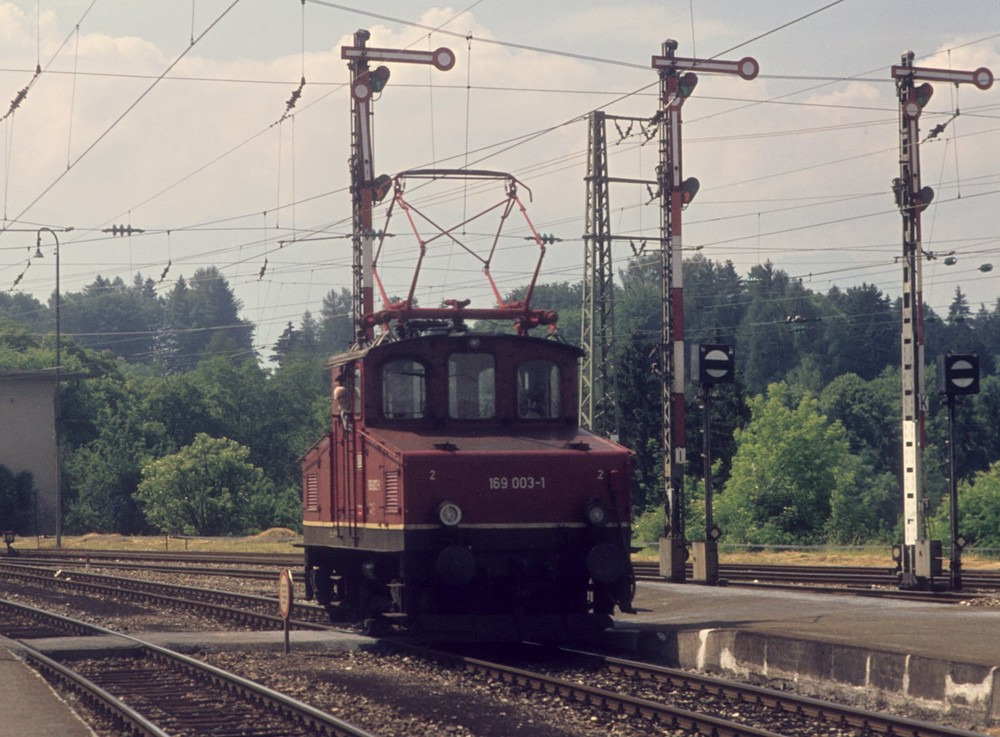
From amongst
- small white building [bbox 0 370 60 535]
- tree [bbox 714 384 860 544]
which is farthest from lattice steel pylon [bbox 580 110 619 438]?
small white building [bbox 0 370 60 535]

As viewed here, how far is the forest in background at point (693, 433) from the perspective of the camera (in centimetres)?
6656

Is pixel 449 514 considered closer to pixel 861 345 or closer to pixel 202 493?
pixel 202 493

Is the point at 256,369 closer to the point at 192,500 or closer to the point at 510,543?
the point at 192,500

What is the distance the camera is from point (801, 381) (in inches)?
5625

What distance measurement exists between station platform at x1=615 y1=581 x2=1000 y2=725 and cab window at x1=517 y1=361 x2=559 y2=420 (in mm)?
2760

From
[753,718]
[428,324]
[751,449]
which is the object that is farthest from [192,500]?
[753,718]

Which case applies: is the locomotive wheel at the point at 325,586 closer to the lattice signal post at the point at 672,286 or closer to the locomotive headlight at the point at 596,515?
the locomotive headlight at the point at 596,515

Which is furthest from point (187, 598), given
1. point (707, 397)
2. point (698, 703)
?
point (698, 703)

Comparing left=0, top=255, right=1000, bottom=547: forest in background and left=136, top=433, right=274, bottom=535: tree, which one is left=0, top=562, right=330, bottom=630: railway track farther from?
left=136, top=433, right=274, bottom=535: tree

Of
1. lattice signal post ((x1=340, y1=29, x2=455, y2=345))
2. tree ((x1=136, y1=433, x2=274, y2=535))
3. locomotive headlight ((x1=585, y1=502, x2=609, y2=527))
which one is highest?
lattice signal post ((x1=340, y1=29, x2=455, y2=345))

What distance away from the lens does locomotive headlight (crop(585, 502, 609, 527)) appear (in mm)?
15877

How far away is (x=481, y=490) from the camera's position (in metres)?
15.6

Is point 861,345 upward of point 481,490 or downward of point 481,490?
upward

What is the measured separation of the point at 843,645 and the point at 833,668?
0.77ft
